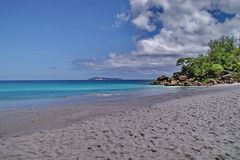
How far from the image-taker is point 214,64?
67.0 m

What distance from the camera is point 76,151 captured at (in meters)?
8.12

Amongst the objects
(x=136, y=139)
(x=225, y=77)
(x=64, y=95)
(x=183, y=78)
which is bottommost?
(x=136, y=139)

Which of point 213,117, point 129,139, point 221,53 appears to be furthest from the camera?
point 221,53

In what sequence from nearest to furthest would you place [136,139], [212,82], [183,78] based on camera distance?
[136,139] → [212,82] → [183,78]

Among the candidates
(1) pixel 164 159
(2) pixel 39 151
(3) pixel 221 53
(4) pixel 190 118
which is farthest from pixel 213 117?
(3) pixel 221 53

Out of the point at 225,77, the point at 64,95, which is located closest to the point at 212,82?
the point at 225,77

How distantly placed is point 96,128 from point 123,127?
994 mm

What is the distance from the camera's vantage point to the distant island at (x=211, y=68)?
205 ft

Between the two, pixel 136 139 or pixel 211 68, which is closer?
pixel 136 139

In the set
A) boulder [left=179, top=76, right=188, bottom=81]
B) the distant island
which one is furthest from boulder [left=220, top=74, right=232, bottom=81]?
boulder [left=179, top=76, right=188, bottom=81]

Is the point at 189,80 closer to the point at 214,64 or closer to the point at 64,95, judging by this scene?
the point at 214,64

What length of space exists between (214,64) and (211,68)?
6.75 ft

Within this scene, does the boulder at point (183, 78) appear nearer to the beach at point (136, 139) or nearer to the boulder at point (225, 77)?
the boulder at point (225, 77)

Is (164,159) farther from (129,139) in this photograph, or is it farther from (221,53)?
(221,53)
